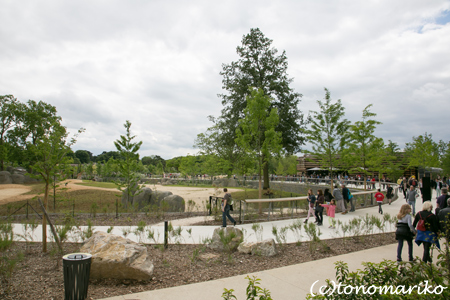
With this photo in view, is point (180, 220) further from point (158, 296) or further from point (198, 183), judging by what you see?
point (198, 183)

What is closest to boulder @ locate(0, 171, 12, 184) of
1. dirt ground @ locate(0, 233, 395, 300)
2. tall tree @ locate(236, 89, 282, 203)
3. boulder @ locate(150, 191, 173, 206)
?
boulder @ locate(150, 191, 173, 206)

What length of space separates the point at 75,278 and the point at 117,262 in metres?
1.05

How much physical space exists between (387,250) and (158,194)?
564 inches

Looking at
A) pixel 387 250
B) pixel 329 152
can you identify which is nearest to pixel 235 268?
pixel 387 250

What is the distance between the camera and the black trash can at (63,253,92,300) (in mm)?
4203

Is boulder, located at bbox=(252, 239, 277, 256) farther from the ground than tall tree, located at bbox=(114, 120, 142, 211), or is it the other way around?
tall tree, located at bbox=(114, 120, 142, 211)

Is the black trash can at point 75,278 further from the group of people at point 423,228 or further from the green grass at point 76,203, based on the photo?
the green grass at point 76,203

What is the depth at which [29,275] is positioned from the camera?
5477 mm

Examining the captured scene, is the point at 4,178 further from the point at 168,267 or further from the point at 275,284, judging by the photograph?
the point at 275,284

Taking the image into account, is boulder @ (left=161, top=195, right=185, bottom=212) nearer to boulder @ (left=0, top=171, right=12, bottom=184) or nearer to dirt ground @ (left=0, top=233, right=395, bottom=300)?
dirt ground @ (left=0, top=233, right=395, bottom=300)

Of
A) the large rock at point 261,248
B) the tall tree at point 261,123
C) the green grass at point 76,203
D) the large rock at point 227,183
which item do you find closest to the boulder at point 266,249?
the large rock at point 261,248

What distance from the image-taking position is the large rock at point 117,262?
5.26m

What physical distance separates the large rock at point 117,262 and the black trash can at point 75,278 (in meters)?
0.89

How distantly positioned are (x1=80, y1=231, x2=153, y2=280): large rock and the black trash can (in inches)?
35.2
